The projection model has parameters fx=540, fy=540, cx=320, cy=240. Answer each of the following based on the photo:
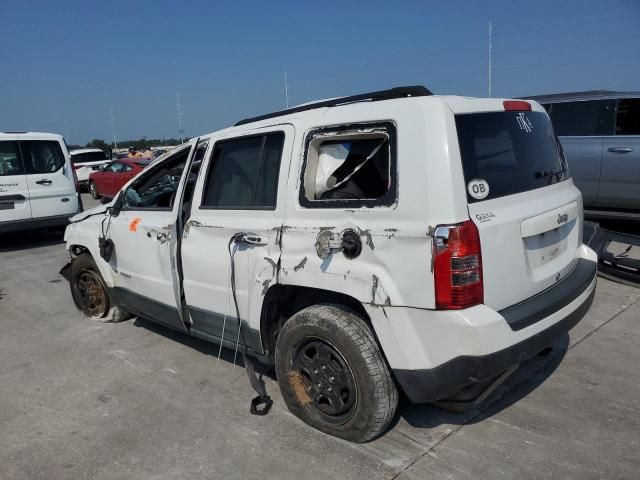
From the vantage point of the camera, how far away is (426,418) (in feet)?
10.9

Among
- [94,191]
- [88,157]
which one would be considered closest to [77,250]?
[94,191]

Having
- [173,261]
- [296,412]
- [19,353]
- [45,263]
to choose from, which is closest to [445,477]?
[296,412]

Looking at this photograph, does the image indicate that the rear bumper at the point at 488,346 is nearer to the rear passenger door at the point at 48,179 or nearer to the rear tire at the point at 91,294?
the rear tire at the point at 91,294

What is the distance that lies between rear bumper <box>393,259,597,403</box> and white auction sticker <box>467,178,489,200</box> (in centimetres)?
59

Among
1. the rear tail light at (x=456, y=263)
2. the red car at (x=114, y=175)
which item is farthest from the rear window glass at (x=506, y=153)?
the red car at (x=114, y=175)

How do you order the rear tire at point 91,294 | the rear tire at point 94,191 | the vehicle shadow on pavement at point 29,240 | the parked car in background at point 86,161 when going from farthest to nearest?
the parked car in background at point 86,161, the rear tire at point 94,191, the vehicle shadow on pavement at point 29,240, the rear tire at point 91,294

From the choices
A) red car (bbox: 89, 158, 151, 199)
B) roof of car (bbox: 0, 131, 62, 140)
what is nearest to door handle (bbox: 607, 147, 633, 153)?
roof of car (bbox: 0, 131, 62, 140)

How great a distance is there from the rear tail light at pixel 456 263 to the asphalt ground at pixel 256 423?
95cm

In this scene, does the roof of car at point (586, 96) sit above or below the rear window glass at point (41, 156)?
above

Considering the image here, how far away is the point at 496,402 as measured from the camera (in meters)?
3.46

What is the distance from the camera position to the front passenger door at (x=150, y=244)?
13.3ft

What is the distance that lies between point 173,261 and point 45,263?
5.37m

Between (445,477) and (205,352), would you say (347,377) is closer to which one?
(445,477)

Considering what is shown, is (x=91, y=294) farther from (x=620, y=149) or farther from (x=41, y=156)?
(x=620, y=149)
